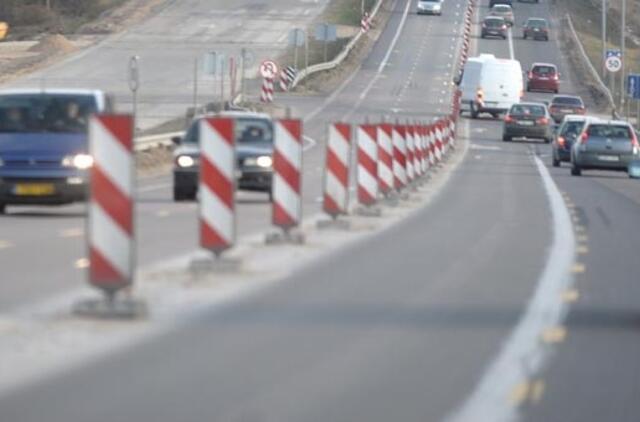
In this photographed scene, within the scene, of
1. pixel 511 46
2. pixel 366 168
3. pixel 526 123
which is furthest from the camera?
pixel 511 46

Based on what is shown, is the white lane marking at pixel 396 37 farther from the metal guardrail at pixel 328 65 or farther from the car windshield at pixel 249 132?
the car windshield at pixel 249 132

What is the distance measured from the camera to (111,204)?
42.9ft

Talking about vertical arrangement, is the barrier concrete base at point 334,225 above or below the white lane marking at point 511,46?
above

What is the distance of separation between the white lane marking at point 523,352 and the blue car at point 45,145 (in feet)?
24.4

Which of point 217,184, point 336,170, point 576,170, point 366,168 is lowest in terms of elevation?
point 576,170

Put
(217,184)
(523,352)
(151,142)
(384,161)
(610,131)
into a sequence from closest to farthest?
(523,352)
(217,184)
(384,161)
(151,142)
(610,131)

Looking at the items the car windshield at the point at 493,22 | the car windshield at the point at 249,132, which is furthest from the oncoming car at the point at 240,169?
the car windshield at the point at 493,22

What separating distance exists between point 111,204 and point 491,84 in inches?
2381

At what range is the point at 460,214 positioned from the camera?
25906mm

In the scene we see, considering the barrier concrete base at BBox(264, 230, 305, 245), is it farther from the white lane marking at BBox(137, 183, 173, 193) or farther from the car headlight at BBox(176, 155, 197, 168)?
the white lane marking at BBox(137, 183, 173, 193)

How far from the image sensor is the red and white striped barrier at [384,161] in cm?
2741

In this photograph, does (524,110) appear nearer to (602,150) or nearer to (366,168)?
(602,150)

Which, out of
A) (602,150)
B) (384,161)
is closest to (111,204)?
(384,161)

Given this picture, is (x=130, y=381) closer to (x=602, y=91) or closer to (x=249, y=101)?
(x=249, y=101)
